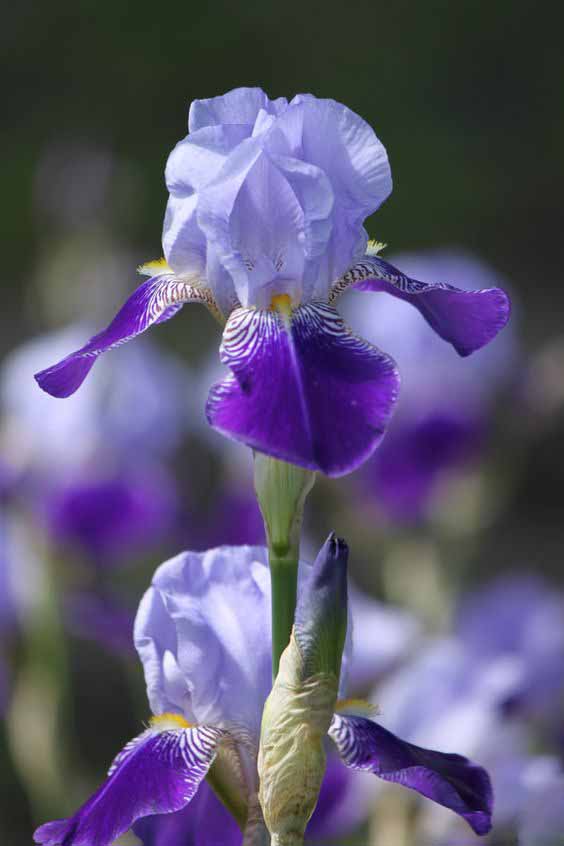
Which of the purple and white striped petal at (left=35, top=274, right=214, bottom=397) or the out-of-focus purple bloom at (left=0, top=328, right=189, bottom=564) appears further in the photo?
the out-of-focus purple bloom at (left=0, top=328, right=189, bottom=564)

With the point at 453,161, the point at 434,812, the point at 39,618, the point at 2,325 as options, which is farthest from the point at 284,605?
the point at 453,161

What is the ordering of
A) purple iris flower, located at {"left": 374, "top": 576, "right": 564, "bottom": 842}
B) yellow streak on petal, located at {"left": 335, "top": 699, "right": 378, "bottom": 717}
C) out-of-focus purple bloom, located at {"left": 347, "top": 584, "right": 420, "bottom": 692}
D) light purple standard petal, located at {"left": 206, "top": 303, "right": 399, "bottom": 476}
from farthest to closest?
1. out-of-focus purple bloom, located at {"left": 347, "top": 584, "right": 420, "bottom": 692}
2. purple iris flower, located at {"left": 374, "top": 576, "right": 564, "bottom": 842}
3. yellow streak on petal, located at {"left": 335, "top": 699, "right": 378, "bottom": 717}
4. light purple standard petal, located at {"left": 206, "top": 303, "right": 399, "bottom": 476}

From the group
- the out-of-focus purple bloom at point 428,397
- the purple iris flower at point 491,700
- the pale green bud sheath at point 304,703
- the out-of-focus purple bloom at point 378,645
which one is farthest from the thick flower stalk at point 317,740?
the out-of-focus purple bloom at point 428,397

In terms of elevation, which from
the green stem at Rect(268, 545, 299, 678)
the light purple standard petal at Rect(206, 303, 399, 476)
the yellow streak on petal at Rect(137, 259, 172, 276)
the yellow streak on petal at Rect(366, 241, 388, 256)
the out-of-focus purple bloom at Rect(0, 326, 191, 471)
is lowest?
the out-of-focus purple bloom at Rect(0, 326, 191, 471)

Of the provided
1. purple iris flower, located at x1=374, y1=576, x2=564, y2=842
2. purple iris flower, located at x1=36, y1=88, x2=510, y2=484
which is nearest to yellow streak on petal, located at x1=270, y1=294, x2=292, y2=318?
purple iris flower, located at x1=36, y1=88, x2=510, y2=484

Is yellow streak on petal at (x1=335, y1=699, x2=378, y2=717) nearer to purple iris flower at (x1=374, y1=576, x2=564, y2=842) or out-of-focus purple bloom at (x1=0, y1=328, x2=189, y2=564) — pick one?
purple iris flower at (x1=374, y1=576, x2=564, y2=842)
